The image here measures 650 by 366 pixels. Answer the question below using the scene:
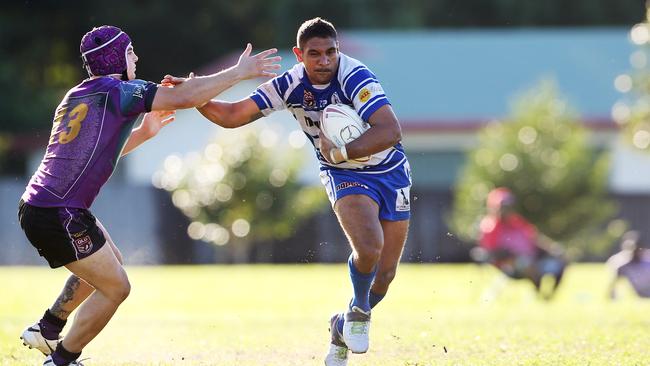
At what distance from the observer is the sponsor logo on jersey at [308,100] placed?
8305 mm

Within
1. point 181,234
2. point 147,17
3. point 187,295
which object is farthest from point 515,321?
point 147,17

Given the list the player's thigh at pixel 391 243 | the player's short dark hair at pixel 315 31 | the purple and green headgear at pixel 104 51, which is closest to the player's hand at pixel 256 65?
the player's short dark hair at pixel 315 31

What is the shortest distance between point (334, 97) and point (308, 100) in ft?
0.61

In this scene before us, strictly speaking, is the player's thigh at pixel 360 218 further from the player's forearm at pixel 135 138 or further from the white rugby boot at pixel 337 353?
the player's forearm at pixel 135 138

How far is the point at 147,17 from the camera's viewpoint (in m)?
46.3

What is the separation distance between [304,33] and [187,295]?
12.9m

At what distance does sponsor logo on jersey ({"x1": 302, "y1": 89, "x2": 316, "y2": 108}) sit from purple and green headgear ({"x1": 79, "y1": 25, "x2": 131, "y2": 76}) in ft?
4.23

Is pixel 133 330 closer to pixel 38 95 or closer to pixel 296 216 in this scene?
pixel 296 216

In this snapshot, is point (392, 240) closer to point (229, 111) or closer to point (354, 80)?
point (354, 80)

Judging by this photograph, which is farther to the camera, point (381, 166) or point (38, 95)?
point (38, 95)

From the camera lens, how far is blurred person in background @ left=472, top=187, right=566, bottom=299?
20.1 metres

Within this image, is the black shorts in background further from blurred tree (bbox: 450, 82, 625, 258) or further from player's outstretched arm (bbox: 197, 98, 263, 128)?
blurred tree (bbox: 450, 82, 625, 258)

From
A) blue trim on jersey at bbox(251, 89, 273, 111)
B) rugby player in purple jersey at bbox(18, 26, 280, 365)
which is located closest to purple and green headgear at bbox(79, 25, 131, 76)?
rugby player in purple jersey at bbox(18, 26, 280, 365)

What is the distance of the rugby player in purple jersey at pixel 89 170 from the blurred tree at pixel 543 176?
22.9 meters
